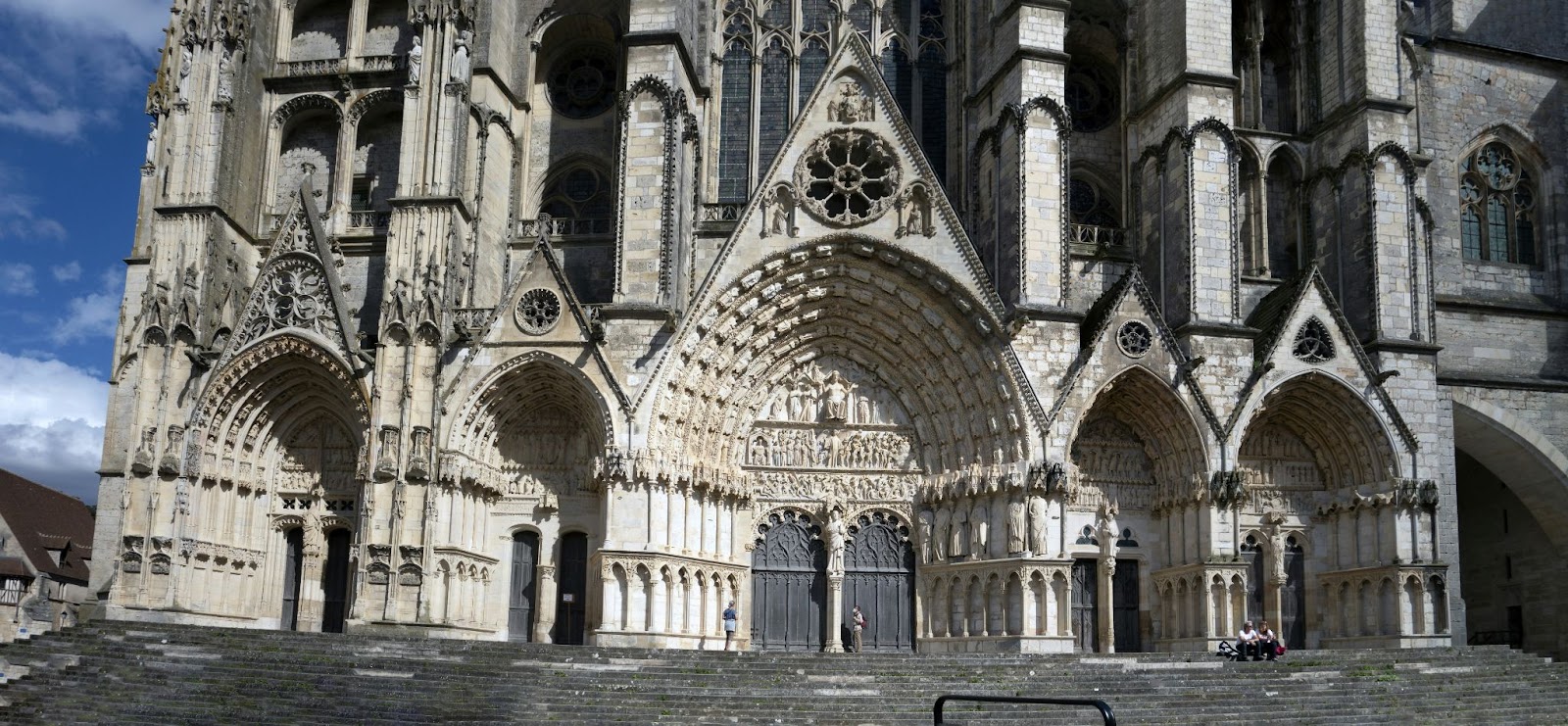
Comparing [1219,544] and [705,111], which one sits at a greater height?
[705,111]

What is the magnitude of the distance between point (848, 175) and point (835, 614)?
7.27m

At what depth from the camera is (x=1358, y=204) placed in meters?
22.7

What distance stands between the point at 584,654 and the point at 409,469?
5036 mm

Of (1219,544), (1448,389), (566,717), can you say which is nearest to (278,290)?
(566,717)

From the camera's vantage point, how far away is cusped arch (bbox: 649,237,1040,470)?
21.2 metres

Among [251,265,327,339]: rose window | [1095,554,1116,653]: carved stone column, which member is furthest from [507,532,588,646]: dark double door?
[1095,554,1116,653]: carved stone column

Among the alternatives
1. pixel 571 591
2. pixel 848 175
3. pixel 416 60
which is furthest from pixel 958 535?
pixel 416 60

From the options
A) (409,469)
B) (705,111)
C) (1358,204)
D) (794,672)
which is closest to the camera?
(794,672)

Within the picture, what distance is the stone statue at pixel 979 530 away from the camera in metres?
21.3

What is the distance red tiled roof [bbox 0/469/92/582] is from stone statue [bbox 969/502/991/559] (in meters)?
25.8

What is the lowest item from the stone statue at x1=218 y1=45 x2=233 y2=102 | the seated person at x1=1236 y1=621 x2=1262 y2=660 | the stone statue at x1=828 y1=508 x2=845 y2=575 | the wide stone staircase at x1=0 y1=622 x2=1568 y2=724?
the wide stone staircase at x1=0 y1=622 x2=1568 y2=724

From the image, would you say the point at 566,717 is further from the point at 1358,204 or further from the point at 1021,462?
the point at 1358,204

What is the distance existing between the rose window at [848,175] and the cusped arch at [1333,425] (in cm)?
694

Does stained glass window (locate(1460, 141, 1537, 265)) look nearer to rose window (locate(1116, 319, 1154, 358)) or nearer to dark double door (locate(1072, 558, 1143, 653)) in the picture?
rose window (locate(1116, 319, 1154, 358))
